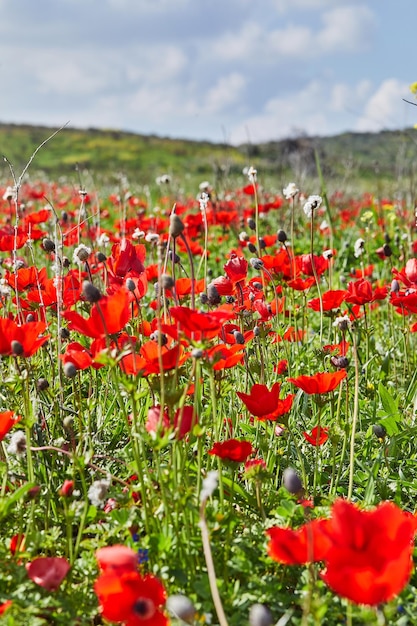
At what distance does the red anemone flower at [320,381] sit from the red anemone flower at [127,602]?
0.75m

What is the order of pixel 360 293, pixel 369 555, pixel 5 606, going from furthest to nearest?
pixel 360 293 < pixel 5 606 < pixel 369 555

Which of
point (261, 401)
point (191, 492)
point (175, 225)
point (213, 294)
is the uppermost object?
point (175, 225)

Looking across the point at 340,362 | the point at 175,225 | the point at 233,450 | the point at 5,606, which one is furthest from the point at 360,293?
the point at 5,606

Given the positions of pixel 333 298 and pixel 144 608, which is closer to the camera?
pixel 144 608

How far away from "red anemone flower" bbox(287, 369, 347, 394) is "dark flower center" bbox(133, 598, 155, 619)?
77 centimetres

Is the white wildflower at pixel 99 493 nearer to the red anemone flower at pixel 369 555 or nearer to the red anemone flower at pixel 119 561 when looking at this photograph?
the red anemone flower at pixel 119 561

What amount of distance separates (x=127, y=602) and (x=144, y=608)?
0.12 feet

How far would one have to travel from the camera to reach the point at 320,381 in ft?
5.93

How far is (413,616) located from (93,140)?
52943 millimetres

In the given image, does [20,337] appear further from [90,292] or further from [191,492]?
[191,492]

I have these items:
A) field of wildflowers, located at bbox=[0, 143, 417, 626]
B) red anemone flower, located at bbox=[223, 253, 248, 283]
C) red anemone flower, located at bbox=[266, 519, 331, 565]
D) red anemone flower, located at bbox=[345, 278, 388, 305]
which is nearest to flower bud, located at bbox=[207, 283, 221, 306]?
field of wildflowers, located at bbox=[0, 143, 417, 626]

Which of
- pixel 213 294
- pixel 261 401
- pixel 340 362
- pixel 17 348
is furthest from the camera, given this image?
pixel 340 362

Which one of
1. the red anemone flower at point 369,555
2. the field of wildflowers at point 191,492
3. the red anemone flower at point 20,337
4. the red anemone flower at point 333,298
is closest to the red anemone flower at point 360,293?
the field of wildflowers at point 191,492

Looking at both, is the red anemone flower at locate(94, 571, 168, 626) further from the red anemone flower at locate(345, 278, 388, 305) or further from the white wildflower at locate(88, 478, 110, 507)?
the red anemone flower at locate(345, 278, 388, 305)
